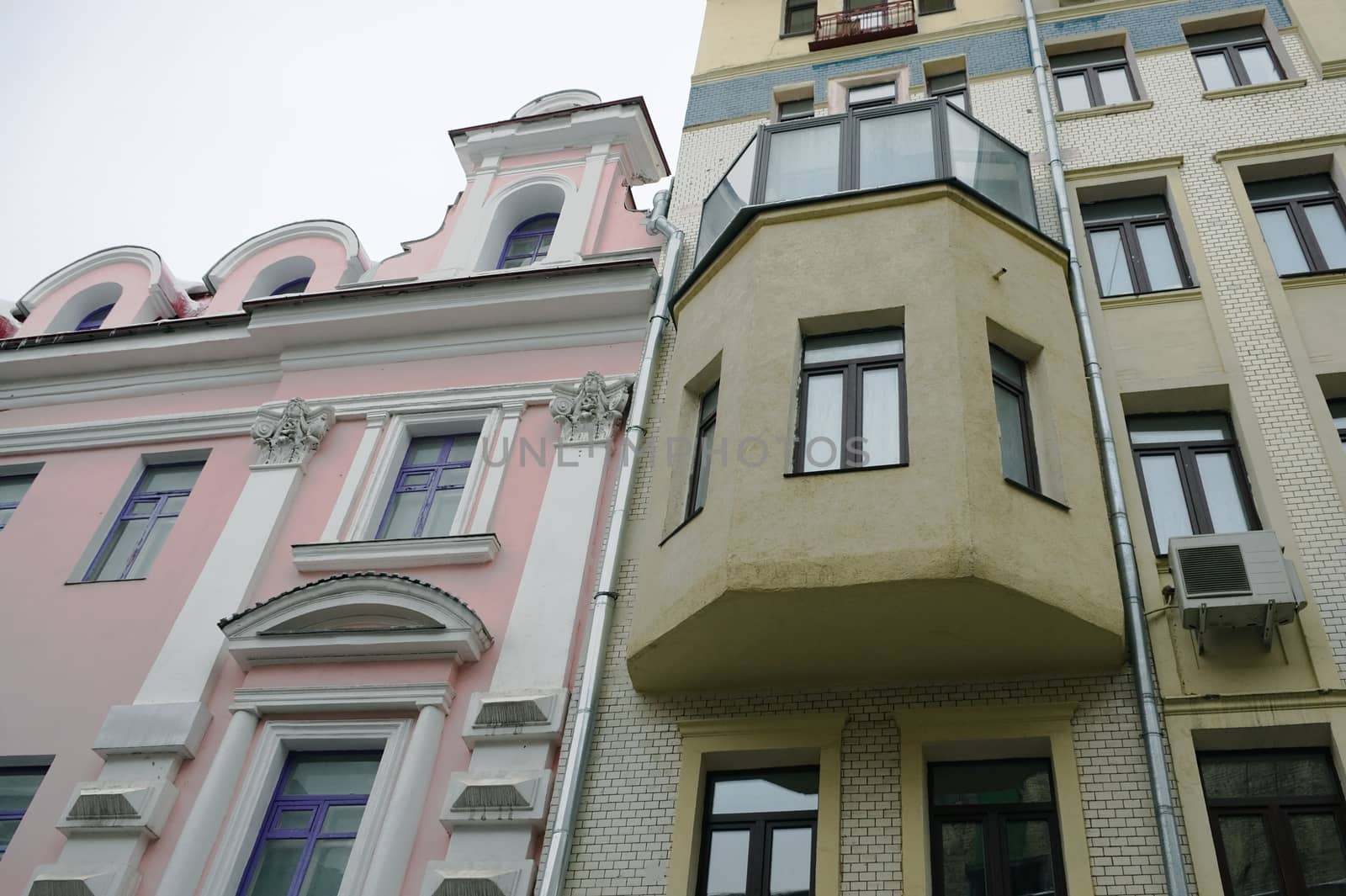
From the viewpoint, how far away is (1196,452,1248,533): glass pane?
947 centimetres

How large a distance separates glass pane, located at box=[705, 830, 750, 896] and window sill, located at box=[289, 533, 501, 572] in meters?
3.79

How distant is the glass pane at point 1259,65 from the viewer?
13484 millimetres

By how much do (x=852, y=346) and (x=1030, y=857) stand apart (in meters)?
4.40

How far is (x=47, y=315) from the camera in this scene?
1628 centimetres

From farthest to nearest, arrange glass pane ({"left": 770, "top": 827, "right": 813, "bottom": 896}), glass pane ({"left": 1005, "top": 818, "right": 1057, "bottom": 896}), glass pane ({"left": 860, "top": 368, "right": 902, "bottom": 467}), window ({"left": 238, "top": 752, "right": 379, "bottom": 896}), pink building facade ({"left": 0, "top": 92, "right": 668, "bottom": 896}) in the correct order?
pink building facade ({"left": 0, "top": 92, "right": 668, "bottom": 896}) → window ({"left": 238, "top": 752, "right": 379, "bottom": 896}) → glass pane ({"left": 860, "top": 368, "right": 902, "bottom": 467}) → glass pane ({"left": 770, "top": 827, "right": 813, "bottom": 896}) → glass pane ({"left": 1005, "top": 818, "right": 1057, "bottom": 896})

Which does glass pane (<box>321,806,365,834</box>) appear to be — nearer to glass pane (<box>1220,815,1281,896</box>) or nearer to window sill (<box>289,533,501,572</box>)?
window sill (<box>289,533,501,572</box>)

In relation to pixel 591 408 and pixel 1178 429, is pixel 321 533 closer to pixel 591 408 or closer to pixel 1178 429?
pixel 591 408

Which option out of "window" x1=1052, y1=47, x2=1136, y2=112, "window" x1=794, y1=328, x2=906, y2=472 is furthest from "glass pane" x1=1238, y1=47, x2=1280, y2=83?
"window" x1=794, y1=328, x2=906, y2=472

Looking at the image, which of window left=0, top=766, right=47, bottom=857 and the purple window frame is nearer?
window left=0, top=766, right=47, bottom=857

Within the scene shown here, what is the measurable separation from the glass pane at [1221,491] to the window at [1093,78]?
5656 millimetres

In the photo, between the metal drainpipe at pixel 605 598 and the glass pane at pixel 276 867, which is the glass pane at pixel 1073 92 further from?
the glass pane at pixel 276 867

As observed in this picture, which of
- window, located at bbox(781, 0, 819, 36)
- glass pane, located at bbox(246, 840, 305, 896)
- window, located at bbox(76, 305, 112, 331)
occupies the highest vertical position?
window, located at bbox(781, 0, 819, 36)

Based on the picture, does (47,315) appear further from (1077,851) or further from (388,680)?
(1077,851)

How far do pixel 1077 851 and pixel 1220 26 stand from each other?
455 inches
